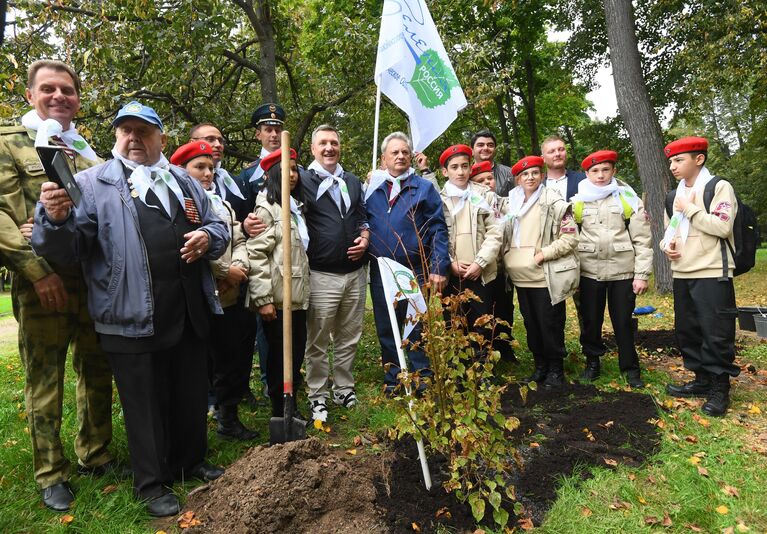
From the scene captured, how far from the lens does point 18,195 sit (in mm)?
2906

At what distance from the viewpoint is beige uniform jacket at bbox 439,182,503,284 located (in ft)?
15.3

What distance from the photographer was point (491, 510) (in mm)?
2799

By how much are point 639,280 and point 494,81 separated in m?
4.50

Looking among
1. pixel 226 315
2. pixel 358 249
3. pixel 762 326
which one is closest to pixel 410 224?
pixel 358 249

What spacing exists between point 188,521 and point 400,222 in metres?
2.67

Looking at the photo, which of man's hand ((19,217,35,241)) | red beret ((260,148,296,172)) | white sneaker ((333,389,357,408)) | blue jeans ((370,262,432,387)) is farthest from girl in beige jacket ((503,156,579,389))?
man's hand ((19,217,35,241))

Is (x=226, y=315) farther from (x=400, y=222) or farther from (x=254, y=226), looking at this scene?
(x=400, y=222)

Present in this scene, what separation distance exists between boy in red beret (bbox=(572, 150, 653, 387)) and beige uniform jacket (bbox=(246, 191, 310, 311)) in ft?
8.77

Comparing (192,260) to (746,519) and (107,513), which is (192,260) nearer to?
(107,513)

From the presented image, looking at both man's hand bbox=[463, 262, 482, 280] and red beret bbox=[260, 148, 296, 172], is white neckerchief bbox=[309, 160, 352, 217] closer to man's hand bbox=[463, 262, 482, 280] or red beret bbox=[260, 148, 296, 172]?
red beret bbox=[260, 148, 296, 172]

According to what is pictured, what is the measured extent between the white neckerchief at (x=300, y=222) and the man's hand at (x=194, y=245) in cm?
100

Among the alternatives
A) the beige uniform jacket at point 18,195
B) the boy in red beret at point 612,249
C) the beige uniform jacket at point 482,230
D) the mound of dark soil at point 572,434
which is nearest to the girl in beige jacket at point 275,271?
the beige uniform jacket at point 18,195

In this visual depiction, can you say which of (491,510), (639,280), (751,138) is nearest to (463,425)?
(491,510)

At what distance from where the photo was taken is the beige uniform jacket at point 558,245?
4621 millimetres
